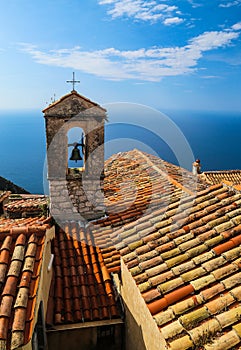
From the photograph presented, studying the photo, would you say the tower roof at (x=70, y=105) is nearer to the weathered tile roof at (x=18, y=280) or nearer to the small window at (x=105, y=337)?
the weathered tile roof at (x=18, y=280)

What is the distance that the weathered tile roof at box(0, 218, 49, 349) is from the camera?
3.12 meters

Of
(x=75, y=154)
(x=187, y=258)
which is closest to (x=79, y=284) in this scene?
(x=187, y=258)

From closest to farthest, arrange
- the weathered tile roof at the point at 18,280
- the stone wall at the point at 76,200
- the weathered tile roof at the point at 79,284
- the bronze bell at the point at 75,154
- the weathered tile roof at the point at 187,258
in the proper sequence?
the weathered tile roof at the point at 18,280 < the weathered tile roof at the point at 187,258 < the weathered tile roof at the point at 79,284 < the stone wall at the point at 76,200 < the bronze bell at the point at 75,154

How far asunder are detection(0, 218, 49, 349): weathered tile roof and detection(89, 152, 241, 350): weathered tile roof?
1.44 meters

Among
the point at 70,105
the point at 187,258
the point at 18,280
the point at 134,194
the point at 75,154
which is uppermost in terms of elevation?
the point at 70,105

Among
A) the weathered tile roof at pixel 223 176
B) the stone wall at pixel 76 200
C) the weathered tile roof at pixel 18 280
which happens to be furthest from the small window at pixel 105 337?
the weathered tile roof at pixel 223 176

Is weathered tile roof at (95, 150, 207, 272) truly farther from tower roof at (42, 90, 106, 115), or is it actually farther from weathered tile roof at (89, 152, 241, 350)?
tower roof at (42, 90, 106, 115)

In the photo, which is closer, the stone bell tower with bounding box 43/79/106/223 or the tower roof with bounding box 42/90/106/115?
the tower roof with bounding box 42/90/106/115

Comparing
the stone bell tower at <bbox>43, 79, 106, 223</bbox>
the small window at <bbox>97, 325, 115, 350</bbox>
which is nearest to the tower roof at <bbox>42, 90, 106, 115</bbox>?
the stone bell tower at <bbox>43, 79, 106, 223</bbox>

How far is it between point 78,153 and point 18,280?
4078 millimetres

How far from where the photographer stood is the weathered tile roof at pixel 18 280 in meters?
3.12

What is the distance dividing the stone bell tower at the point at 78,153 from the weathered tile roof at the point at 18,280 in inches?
83.8

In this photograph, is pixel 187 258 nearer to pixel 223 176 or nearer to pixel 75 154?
pixel 75 154

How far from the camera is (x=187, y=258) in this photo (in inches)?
171
